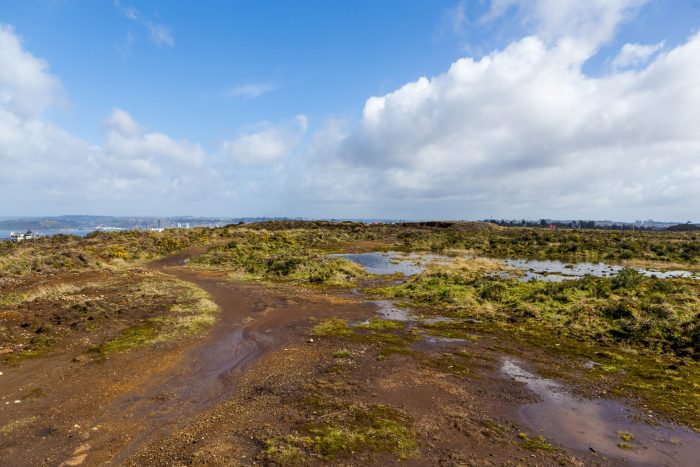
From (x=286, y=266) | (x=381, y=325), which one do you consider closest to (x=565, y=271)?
(x=286, y=266)

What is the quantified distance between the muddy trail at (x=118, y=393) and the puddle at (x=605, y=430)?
10444mm

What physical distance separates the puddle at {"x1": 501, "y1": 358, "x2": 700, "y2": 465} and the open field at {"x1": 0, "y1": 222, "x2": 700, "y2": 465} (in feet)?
0.19

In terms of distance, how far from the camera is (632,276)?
1266 inches

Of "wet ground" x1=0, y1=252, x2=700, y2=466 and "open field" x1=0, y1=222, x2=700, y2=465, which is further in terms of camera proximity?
"open field" x1=0, y1=222, x2=700, y2=465

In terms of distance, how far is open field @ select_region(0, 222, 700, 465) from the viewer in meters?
9.78

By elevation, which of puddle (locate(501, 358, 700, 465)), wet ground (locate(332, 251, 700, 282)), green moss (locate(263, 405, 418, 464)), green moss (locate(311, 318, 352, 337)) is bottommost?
green moss (locate(311, 318, 352, 337))

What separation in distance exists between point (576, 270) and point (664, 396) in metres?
36.8

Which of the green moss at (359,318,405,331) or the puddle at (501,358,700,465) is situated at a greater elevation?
the puddle at (501,358,700,465)

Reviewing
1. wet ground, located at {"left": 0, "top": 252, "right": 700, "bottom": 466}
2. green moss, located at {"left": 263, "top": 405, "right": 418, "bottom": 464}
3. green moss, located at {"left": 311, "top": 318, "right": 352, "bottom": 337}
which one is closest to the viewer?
green moss, located at {"left": 263, "top": 405, "right": 418, "bottom": 464}

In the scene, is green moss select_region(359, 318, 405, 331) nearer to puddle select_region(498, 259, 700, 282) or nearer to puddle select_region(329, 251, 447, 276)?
puddle select_region(329, 251, 447, 276)

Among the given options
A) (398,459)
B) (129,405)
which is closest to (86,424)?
(129,405)

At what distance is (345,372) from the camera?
14.5 metres

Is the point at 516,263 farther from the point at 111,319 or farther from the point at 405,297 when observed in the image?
the point at 111,319

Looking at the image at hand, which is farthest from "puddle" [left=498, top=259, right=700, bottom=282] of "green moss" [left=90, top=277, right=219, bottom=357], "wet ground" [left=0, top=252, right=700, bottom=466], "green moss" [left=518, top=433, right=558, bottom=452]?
"green moss" [left=90, top=277, right=219, bottom=357]
